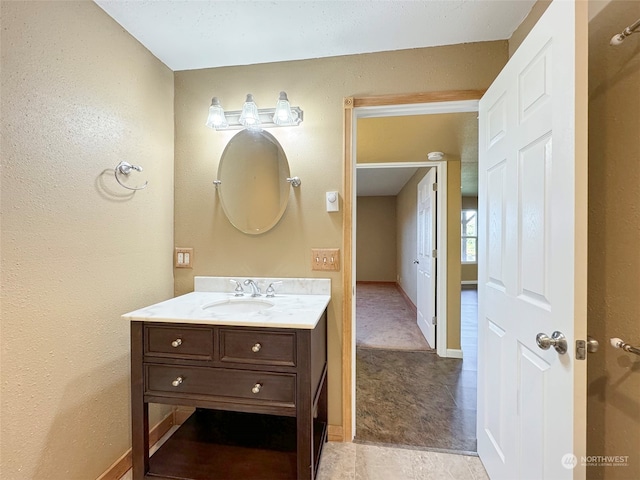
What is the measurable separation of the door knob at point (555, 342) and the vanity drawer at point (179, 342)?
1227 millimetres

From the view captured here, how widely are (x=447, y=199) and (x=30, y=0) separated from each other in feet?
10.0

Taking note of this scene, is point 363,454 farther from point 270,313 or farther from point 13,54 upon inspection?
point 13,54

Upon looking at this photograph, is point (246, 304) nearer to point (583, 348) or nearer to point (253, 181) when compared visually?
point (253, 181)

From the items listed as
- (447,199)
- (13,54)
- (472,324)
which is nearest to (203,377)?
(13,54)

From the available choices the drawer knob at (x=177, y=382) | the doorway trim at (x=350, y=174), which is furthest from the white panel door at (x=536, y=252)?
the drawer knob at (x=177, y=382)

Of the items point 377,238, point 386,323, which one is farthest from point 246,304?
point 377,238

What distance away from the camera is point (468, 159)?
3139 millimetres

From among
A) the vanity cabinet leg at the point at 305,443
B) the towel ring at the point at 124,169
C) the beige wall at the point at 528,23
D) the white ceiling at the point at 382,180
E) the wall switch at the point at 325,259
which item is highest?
the white ceiling at the point at 382,180

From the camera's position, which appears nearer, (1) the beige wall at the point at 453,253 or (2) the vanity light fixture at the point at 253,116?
(2) the vanity light fixture at the point at 253,116

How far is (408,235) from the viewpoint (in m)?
5.62

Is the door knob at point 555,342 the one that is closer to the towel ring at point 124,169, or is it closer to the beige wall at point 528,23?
the beige wall at point 528,23

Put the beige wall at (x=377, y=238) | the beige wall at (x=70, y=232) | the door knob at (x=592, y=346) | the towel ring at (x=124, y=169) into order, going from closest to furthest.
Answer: the door knob at (x=592, y=346) < the beige wall at (x=70, y=232) < the towel ring at (x=124, y=169) < the beige wall at (x=377, y=238)

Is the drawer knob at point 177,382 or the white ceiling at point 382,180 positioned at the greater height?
the white ceiling at point 382,180

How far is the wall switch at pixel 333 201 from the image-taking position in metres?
1.68
